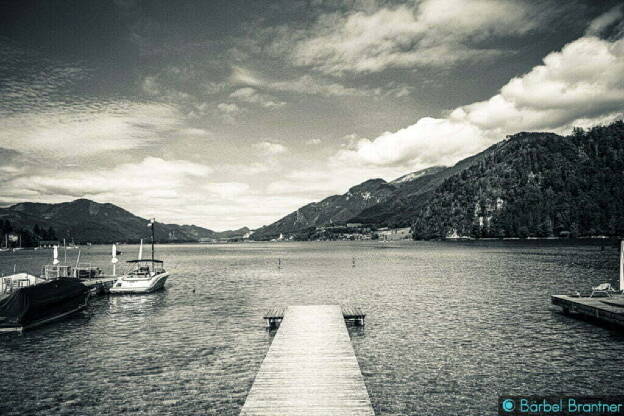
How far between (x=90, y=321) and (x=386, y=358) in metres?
28.1

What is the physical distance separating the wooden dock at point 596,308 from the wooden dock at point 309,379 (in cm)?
1991

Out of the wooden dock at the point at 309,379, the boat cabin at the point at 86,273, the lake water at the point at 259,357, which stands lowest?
the lake water at the point at 259,357

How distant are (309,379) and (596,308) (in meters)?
26.2

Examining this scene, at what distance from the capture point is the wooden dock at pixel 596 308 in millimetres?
29375

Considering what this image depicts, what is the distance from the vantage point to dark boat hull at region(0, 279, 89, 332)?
1256 inches

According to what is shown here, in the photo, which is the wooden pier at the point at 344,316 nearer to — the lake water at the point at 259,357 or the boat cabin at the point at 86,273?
the lake water at the point at 259,357

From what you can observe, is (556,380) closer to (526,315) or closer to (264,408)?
(264,408)

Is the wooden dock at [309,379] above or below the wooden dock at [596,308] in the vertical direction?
above

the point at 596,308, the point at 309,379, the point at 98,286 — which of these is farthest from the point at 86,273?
the point at 596,308

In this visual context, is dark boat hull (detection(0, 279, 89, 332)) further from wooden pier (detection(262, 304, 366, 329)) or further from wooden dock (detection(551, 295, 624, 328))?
wooden dock (detection(551, 295, 624, 328))

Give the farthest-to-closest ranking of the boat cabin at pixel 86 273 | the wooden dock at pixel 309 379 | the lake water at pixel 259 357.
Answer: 1. the boat cabin at pixel 86 273
2. the lake water at pixel 259 357
3. the wooden dock at pixel 309 379

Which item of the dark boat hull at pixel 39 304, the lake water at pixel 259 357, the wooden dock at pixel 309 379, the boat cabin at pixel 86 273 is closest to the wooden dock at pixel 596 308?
the lake water at pixel 259 357

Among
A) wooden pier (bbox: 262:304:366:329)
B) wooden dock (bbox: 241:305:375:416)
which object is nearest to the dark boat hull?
wooden pier (bbox: 262:304:366:329)

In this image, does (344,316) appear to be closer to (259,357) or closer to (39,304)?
(259,357)
